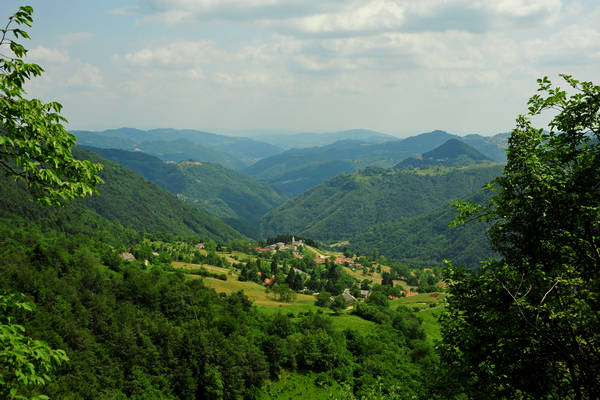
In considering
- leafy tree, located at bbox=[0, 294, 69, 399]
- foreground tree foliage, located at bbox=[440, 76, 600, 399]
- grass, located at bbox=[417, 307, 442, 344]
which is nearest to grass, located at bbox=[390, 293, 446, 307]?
grass, located at bbox=[417, 307, 442, 344]

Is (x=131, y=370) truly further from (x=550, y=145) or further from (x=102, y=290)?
(x=550, y=145)

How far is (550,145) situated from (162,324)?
57.0m

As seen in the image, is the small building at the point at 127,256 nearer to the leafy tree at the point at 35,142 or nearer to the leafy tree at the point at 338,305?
the leafy tree at the point at 338,305

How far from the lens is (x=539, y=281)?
11500mm

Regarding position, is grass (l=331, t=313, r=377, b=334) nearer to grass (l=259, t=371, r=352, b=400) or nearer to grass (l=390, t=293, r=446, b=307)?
grass (l=259, t=371, r=352, b=400)

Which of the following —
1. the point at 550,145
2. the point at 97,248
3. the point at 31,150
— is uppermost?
the point at 550,145

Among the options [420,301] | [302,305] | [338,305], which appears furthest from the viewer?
[420,301]

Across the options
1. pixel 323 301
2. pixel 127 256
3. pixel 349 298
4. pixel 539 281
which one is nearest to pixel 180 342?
pixel 539 281

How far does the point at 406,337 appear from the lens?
266ft

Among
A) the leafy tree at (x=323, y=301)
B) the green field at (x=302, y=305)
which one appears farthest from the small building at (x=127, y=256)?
the leafy tree at (x=323, y=301)

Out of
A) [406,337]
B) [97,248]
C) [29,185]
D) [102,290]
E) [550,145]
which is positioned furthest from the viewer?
[97,248]

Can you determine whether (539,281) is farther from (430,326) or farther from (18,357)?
(430,326)

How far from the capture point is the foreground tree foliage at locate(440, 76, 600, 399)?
9812mm

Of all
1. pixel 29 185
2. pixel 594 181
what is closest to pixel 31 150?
pixel 29 185
